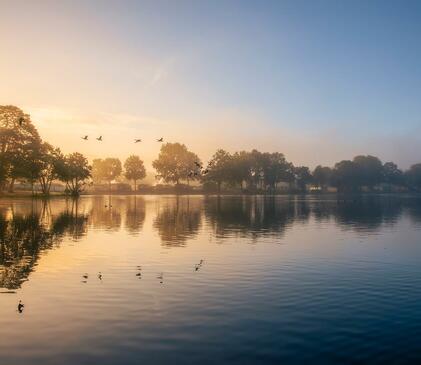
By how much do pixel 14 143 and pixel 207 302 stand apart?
5128 inches

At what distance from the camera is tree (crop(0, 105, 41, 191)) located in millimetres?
133125

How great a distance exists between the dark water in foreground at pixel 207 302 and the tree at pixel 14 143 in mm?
94031

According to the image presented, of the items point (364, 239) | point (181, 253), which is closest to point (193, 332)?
point (181, 253)

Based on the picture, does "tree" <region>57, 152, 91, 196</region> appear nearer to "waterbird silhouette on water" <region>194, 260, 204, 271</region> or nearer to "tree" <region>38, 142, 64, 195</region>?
Answer: "tree" <region>38, 142, 64, 195</region>

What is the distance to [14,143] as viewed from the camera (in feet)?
451

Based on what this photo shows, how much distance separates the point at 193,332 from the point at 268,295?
790 cm

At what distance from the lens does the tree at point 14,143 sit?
133125mm

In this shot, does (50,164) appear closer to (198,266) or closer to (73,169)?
(73,169)

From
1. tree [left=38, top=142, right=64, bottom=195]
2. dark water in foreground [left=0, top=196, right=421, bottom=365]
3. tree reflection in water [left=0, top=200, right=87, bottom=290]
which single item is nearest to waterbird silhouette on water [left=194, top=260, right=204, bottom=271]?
dark water in foreground [left=0, top=196, right=421, bottom=365]

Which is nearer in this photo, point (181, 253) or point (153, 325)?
point (153, 325)

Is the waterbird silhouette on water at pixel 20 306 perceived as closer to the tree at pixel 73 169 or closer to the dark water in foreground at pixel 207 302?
the dark water in foreground at pixel 207 302

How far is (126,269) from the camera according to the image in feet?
109

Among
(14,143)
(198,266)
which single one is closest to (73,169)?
(14,143)

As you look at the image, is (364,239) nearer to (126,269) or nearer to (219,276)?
(219,276)
